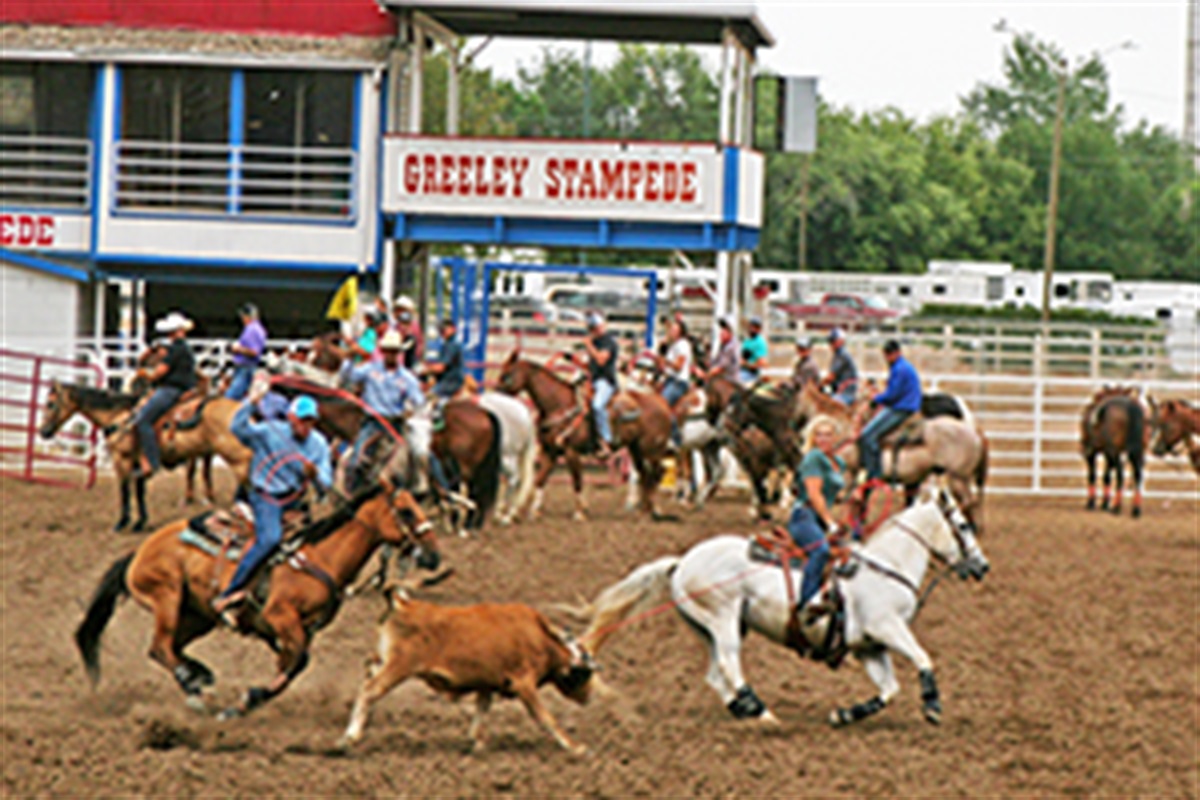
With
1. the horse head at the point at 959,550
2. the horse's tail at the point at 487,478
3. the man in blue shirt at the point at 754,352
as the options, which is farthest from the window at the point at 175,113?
the horse head at the point at 959,550

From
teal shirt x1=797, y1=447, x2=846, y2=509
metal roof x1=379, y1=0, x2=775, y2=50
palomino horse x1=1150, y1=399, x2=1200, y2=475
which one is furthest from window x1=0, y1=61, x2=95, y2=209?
teal shirt x1=797, y1=447, x2=846, y2=509

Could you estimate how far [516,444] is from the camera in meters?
20.6

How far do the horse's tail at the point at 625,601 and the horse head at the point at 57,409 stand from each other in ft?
33.3

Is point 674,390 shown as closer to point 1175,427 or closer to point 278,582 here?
point 1175,427

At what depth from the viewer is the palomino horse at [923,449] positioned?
21.4 meters

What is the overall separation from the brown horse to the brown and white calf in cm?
988

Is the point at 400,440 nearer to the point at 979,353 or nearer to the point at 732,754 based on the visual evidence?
the point at 732,754

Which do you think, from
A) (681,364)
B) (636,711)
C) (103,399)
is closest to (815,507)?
(636,711)

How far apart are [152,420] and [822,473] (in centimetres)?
910

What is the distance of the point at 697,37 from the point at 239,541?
734 inches

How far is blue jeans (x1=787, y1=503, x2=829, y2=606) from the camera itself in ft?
40.8

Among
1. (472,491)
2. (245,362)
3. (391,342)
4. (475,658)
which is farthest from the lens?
(245,362)

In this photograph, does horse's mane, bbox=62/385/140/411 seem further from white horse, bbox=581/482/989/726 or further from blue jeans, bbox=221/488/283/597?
white horse, bbox=581/482/989/726

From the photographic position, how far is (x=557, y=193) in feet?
89.7
